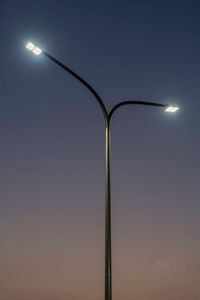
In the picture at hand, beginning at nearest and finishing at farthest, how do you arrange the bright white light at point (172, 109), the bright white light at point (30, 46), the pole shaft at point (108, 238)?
the pole shaft at point (108, 238), the bright white light at point (30, 46), the bright white light at point (172, 109)

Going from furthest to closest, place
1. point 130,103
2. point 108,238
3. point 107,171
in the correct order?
point 130,103
point 107,171
point 108,238

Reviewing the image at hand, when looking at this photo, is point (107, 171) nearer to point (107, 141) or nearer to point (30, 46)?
point (107, 141)

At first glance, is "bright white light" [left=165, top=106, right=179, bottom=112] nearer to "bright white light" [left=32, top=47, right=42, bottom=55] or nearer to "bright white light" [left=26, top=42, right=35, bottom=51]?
"bright white light" [left=32, top=47, right=42, bottom=55]

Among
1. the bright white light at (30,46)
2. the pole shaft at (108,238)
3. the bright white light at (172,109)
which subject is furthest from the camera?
the bright white light at (172,109)

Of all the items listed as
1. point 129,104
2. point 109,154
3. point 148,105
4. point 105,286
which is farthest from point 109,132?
point 105,286

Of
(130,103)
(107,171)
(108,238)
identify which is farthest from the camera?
(130,103)

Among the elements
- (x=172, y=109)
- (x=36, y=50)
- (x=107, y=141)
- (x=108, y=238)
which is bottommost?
(x=108, y=238)

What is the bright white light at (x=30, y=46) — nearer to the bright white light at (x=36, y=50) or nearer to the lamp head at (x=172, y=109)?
the bright white light at (x=36, y=50)

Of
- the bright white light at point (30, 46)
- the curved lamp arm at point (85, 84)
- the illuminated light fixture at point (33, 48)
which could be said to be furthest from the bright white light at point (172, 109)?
the bright white light at point (30, 46)

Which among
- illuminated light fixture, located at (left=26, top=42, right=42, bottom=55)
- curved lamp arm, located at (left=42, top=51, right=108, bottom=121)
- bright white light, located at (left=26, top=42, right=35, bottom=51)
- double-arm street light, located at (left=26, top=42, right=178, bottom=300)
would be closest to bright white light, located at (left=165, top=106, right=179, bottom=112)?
double-arm street light, located at (left=26, top=42, right=178, bottom=300)

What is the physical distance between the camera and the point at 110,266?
11.1 meters

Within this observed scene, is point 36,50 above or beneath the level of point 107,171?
above

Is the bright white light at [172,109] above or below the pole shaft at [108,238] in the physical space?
above

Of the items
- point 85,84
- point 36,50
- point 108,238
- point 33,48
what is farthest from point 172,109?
point 108,238
